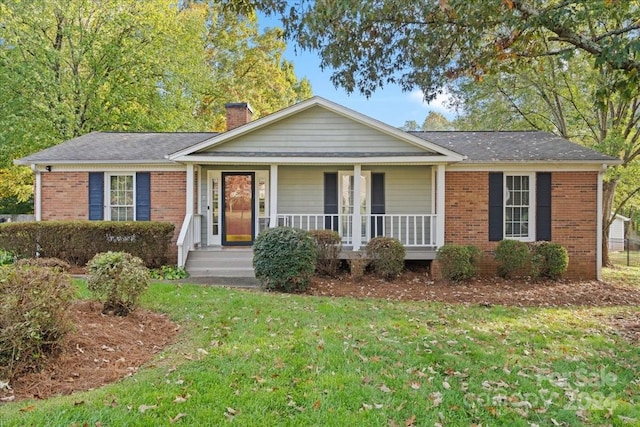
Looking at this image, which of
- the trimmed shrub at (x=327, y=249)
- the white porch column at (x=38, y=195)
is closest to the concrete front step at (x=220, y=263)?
the trimmed shrub at (x=327, y=249)

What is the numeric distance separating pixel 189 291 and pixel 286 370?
4.34 metres

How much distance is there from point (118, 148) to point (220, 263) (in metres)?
5.04

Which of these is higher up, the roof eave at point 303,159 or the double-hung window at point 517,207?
the roof eave at point 303,159

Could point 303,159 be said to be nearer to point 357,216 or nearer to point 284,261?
point 357,216

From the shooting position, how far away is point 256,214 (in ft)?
39.0

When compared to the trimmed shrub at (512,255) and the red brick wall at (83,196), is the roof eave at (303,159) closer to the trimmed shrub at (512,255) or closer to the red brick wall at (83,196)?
the red brick wall at (83,196)

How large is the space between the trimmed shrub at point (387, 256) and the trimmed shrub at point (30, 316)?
681 cm

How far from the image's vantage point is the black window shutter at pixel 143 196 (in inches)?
445

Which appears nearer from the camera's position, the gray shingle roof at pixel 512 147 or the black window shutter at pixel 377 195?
the gray shingle roof at pixel 512 147

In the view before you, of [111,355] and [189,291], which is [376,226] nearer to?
[189,291]

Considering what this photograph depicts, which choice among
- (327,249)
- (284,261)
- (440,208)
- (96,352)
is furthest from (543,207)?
(96,352)

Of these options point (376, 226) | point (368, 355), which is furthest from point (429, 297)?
point (368, 355)

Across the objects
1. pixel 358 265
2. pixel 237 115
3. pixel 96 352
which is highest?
pixel 237 115

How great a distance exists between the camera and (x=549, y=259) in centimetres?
1034
